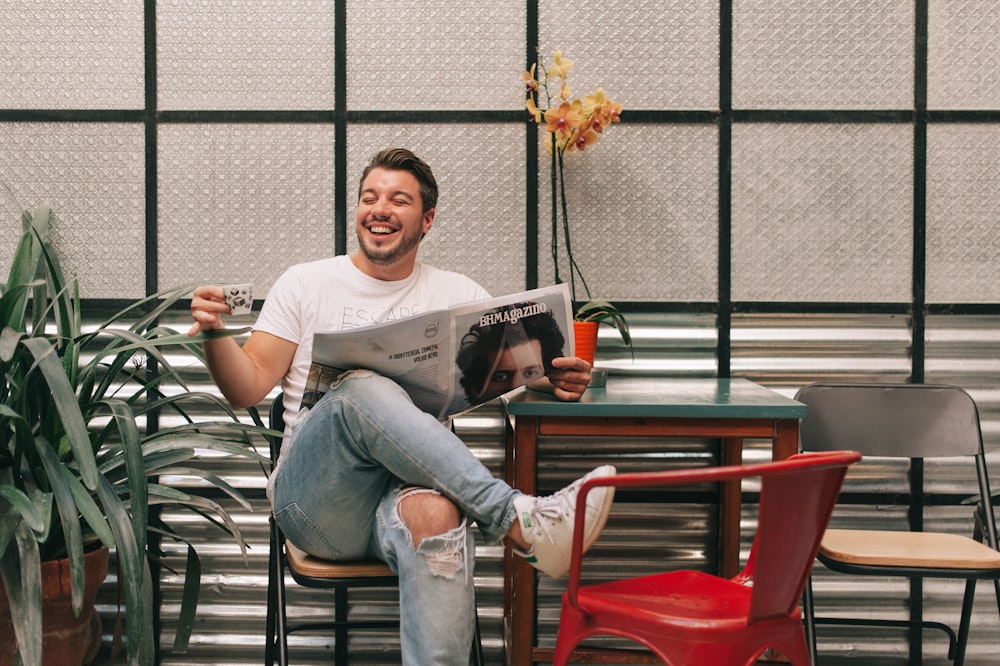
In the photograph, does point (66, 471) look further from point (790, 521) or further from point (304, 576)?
point (790, 521)

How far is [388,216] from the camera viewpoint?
81.3 inches

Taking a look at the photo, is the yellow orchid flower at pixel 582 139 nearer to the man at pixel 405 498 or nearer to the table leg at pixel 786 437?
the man at pixel 405 498

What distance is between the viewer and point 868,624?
2.43 meters

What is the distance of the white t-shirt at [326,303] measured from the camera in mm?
2047

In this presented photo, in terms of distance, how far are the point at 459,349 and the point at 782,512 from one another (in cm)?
80

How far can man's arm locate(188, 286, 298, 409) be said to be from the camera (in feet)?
5.67

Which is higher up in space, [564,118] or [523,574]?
[564,118]

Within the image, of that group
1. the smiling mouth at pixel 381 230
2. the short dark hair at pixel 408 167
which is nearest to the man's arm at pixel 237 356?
the smiling mouth at pixel 381 230

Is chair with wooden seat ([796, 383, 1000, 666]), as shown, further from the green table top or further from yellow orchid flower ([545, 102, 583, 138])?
yellow orchid flower ([545, 102, 583, 138])

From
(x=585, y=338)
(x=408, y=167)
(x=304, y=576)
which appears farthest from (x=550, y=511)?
(x=408, y=167)

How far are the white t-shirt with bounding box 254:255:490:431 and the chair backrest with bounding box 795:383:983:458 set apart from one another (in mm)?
1155

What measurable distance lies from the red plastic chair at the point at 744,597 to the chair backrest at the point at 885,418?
0.93 meters

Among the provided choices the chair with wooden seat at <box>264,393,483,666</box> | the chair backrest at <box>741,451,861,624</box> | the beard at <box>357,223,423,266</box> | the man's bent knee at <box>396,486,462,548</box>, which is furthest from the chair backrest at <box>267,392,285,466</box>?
the chair backrest at <box>741,451,861,624</box>

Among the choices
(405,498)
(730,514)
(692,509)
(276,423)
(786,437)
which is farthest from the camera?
(692,509)
